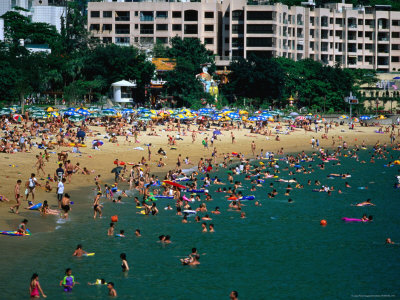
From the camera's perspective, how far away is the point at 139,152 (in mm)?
58625

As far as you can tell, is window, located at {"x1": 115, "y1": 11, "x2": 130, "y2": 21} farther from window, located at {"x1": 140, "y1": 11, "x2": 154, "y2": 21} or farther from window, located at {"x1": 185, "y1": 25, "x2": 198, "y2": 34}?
window, located at {"x1": 185, "y1": 25, "x2": 198, "y2": 34}

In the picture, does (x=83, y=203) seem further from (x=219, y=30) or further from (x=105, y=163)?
(x=219, y=30)

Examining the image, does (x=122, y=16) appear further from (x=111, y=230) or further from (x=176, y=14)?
(x=111, y=230)

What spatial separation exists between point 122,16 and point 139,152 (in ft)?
225

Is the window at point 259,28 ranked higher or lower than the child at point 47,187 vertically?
higher

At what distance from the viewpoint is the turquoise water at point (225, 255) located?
27141 mm

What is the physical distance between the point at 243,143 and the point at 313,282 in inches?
1639

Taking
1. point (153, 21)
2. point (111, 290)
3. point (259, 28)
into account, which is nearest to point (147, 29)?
point (153, 21)

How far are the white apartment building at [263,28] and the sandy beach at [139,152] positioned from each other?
34268 millimetres

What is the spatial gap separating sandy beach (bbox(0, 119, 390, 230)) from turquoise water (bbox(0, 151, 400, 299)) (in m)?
3.33

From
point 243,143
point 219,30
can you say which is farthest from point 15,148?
point 219,30

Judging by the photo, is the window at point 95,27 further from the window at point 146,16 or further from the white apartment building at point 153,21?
the window at point 146,16

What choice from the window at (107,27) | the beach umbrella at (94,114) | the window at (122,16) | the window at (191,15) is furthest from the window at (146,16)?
the beach umbrella at (94,114)

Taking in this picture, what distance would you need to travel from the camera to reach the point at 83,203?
40.1 m
